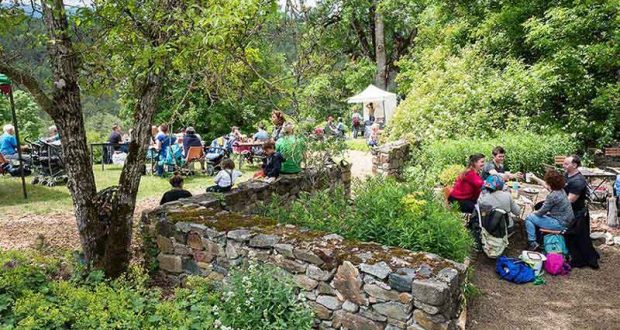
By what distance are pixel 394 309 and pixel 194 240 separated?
7.40 feet

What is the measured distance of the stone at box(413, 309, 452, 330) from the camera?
11.0 feet

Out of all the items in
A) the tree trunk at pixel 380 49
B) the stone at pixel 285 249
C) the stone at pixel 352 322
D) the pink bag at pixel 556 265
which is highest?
the tree trunk at pixel 380 49

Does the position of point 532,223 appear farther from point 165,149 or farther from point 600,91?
point 165,149

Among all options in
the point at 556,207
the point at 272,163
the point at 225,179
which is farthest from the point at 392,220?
the point at 272,163

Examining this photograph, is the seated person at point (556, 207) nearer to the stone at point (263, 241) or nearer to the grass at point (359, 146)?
the stone at point (263, 241)

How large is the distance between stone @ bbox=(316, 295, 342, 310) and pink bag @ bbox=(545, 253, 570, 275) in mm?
3187

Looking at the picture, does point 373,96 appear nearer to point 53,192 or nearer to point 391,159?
point 391,159

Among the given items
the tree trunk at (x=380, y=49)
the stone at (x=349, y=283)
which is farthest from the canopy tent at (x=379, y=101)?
the stone at (x=349, y=283)

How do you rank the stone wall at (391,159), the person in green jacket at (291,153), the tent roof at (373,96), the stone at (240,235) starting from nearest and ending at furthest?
the stone at (240,235)
the person in green jacket at (291,153)
the stone wall at (391,159)
the tent roof at (373,96)

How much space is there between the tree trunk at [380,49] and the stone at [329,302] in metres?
17.1

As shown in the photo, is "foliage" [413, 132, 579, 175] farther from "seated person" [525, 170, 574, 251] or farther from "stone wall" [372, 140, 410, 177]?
"seated person" [525, 170, 574, 251]

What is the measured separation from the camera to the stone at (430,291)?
10.9 ft

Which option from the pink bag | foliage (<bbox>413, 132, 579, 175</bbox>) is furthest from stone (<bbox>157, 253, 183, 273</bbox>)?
foliage (<bbox>413, 132, 579, 175</bbox>)

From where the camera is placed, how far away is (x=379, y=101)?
66.3 feet
